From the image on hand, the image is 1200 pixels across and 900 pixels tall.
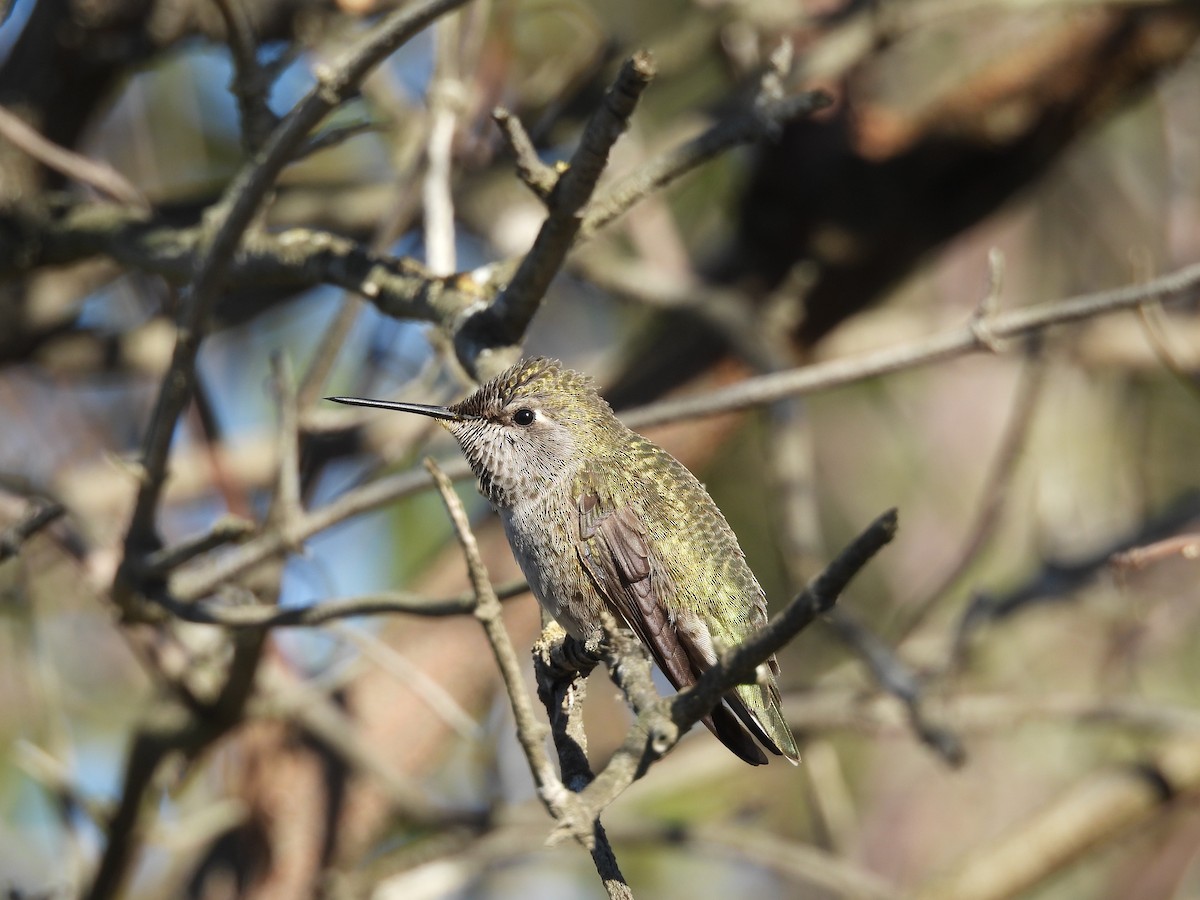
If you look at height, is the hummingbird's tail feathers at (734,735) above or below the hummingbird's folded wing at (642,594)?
below

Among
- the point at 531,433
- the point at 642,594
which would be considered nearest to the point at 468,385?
the point at 531,433

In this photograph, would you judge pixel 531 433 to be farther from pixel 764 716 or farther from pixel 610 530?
pixel 764 716

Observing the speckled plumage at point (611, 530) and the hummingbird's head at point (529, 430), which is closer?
the speckled plumage at point (611, 530)

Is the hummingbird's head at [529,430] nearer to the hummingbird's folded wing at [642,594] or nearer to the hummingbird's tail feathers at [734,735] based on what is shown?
the hummingbird's folded wing at [642,594]

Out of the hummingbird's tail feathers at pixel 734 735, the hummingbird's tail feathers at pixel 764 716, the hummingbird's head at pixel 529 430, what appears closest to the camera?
the hummingbird's tail feathers at pixel 764 716

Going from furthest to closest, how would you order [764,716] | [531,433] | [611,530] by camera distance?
[531,433], [611,530], [764,716]

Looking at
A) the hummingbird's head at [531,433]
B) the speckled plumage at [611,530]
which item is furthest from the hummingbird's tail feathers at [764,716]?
the hummingbird's head at [531,433]

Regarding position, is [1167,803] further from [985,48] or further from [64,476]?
[64,476]
